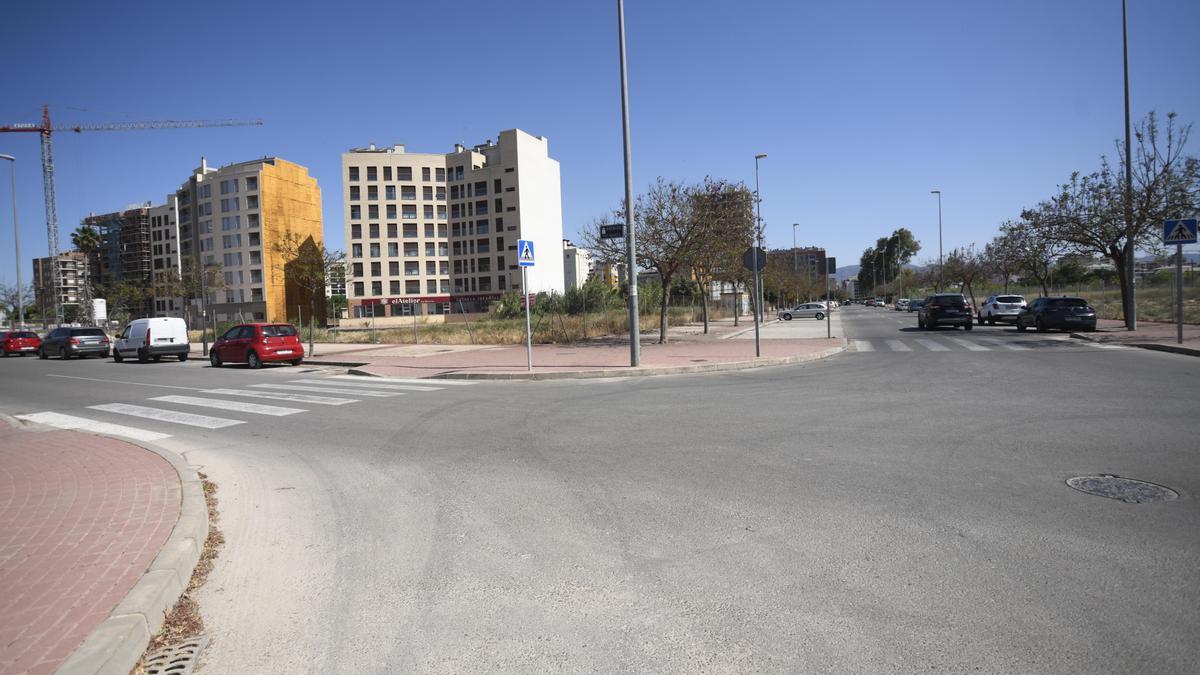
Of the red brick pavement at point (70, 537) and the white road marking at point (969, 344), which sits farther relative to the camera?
the white road marking at point (969, 344)

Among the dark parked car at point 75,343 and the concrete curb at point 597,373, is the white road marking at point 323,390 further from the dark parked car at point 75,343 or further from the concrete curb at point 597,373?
the dark parked car at point 75,343

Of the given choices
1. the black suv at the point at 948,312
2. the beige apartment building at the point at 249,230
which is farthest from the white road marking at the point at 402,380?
the beige apartment building at the point at 249,230

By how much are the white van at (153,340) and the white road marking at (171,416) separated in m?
15.2

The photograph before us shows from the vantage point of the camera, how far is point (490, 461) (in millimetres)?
6934

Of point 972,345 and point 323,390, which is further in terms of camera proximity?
point 972,345

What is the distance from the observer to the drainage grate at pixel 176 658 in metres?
3.12

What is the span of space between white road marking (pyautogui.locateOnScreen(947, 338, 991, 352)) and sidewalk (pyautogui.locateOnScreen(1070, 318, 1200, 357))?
353 centimetres

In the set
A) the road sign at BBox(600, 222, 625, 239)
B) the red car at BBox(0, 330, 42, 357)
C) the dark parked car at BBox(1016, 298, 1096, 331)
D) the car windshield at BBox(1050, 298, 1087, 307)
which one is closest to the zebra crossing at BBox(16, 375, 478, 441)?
the road sign at BBox(600, 222, 625, 239)

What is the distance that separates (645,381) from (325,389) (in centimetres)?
682

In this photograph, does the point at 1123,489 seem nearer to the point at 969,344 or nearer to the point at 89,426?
the point at 89,426

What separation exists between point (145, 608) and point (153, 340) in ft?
88.7

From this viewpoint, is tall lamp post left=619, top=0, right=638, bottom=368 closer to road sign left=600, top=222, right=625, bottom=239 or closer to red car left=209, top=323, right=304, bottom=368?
road sign left=600, top=222, right=625, bottom=239

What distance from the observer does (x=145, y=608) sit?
3.47 metres

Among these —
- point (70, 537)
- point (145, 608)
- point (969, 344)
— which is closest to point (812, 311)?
point (969, 344)
